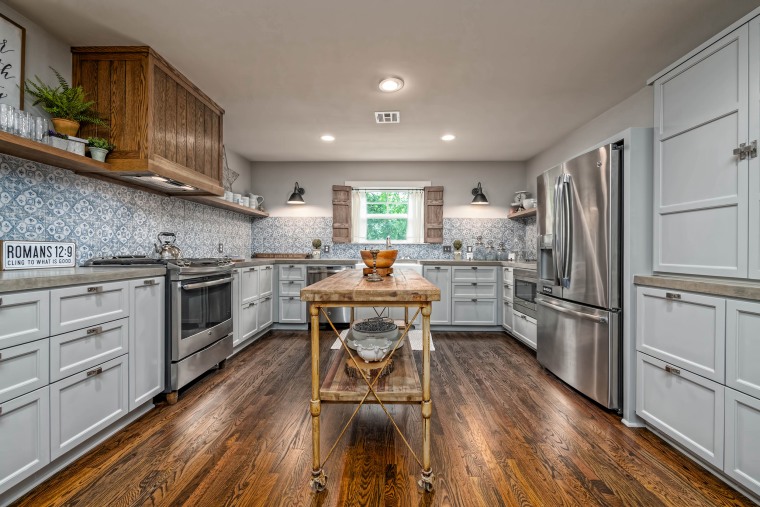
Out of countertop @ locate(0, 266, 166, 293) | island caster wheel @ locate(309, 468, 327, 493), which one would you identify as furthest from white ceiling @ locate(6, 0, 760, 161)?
island caster wheel @ locate(309, 468, 327, 493)

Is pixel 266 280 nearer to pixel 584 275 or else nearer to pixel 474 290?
pixel 474 290

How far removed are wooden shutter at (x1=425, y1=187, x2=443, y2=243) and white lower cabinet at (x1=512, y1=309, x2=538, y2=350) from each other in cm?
168

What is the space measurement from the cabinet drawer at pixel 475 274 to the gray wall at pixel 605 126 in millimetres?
1619

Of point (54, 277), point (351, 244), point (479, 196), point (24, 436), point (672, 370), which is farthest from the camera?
point (351, 244)

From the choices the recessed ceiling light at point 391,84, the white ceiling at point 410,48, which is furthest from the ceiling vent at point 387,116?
the recessed ceiling light at point 391,84

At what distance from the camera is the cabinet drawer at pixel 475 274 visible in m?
4.59

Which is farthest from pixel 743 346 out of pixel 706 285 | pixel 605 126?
pixel 605 126

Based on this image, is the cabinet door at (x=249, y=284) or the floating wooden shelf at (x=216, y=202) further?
the cabinet door at (x=249, y=284)

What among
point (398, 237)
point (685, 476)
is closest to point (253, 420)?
point (685, 476)

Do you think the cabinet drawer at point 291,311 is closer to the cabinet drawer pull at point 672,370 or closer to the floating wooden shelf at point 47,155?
the floating wooden shelf at point 47,155

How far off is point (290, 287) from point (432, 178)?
2.70 meters

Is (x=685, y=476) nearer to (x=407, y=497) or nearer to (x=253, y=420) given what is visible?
(x=407, y=497)

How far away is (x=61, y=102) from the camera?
2.08 m

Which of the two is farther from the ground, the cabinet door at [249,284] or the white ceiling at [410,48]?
the white ceiling at [410,48]
